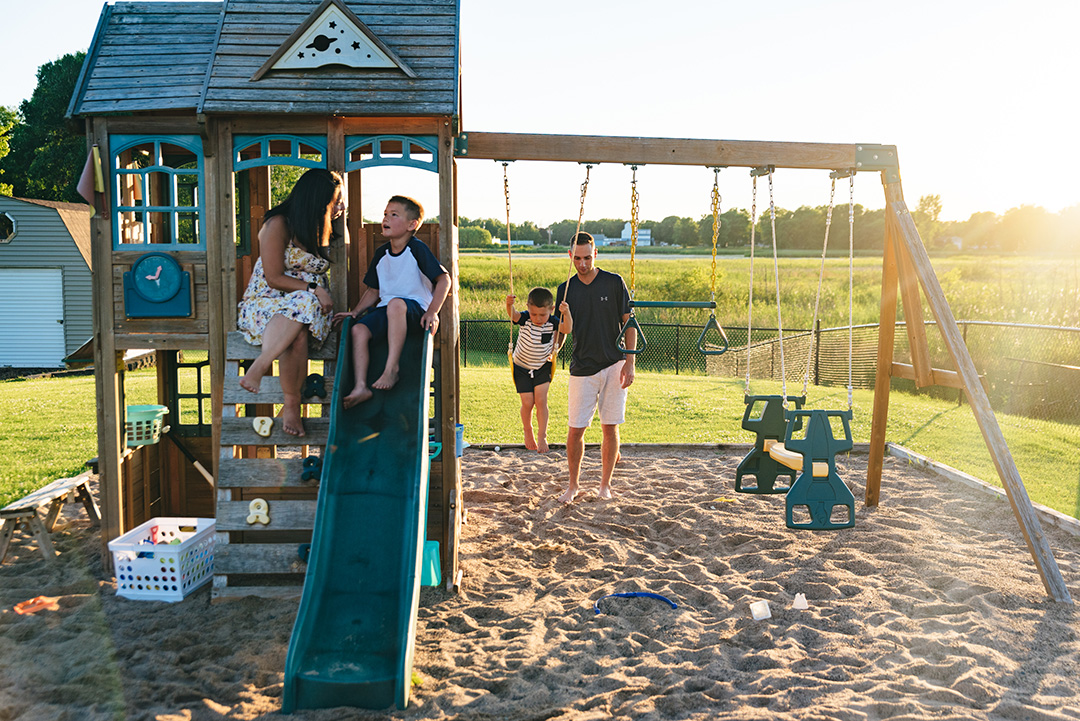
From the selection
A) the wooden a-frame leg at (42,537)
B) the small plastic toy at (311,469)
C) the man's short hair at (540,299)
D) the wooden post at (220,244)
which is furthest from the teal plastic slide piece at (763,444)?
the wooden a-frame leg at (42,537)

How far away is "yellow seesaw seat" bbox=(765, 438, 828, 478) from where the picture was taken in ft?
19.3

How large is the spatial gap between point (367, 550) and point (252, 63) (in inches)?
151

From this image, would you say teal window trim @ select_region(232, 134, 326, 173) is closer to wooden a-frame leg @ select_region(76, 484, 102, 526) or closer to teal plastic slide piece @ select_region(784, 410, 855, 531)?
wooden a-frame leg @ select_region(76, 484, 102, 526)

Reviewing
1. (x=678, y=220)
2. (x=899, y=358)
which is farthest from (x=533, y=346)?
(x=678, y=220)

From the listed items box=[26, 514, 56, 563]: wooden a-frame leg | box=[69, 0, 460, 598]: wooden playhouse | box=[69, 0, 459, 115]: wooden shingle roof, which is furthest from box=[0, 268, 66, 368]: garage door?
box=[69, 0, 460, 598]: wooden playhouse

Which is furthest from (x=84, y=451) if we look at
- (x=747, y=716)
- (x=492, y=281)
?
(x=492, y=281)

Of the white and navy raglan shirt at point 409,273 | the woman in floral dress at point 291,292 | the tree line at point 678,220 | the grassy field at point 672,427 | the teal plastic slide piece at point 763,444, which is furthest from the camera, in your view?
the tree line at point 678,220

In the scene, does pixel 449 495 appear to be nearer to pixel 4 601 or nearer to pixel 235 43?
pixel 4 601

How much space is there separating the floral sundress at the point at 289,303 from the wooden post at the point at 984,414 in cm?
447

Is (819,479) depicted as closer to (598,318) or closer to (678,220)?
(598,318)

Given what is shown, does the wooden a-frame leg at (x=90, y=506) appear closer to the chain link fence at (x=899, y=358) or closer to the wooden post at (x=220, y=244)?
the wooden post at (x=220, y=244)

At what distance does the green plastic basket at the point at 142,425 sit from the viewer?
6.37 metres

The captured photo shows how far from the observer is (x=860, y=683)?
418 cm

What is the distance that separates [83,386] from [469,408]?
34.2ft
